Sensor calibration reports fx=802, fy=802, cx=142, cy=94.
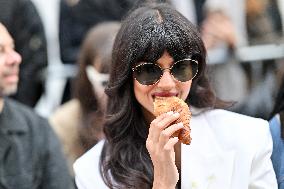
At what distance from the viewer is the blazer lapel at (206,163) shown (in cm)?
351

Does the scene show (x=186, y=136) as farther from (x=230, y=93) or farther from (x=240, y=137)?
(x=230, y=93)

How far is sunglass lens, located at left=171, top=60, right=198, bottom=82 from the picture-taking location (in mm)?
3359

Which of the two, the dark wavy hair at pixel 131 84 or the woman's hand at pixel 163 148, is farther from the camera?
the dark wavy hair at pixel 131 84

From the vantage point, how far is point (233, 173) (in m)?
3.53

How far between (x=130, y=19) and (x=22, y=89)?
2872mm

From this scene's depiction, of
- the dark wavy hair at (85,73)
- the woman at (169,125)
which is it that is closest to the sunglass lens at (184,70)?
the woman at (169,125)

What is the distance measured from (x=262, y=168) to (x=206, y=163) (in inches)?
Answer: 9.8

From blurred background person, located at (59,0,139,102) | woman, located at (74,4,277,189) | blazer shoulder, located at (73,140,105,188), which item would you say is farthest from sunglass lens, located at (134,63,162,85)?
blurred background person, located at (59,0,139,102)

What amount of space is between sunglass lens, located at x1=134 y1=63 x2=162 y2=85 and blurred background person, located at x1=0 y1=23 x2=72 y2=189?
3.36 feet

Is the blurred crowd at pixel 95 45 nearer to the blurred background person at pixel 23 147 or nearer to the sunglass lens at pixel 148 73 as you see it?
the blurred background person at pixel 23 147

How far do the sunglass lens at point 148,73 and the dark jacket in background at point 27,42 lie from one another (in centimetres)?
264

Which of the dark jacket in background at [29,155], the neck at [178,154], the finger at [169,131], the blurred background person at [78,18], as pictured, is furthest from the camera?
the blurred background person at [78,18]

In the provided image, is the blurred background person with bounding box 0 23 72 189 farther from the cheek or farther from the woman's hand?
the woman's hand

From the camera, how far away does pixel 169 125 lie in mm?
3193
